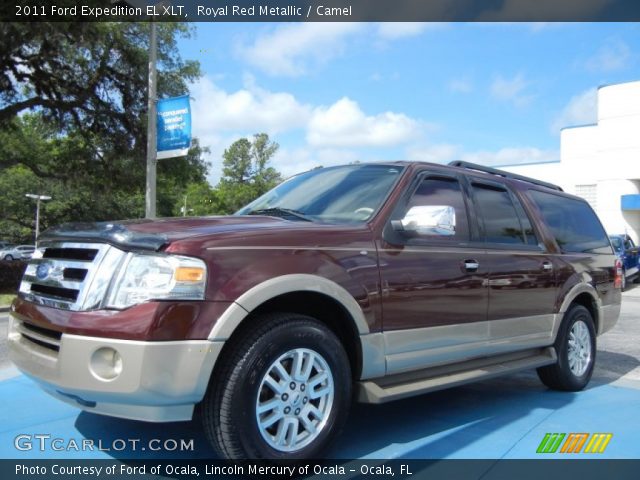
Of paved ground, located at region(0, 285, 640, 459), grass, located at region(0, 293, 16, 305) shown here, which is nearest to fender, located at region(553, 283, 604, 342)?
paved ground, located at region(0, 285, 640, 459)

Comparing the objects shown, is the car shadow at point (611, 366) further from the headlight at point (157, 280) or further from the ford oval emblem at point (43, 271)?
the ford oval emblem at point (43, 271)

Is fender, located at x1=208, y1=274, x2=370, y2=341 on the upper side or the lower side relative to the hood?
lower

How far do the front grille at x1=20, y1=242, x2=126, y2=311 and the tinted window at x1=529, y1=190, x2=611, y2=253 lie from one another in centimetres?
397

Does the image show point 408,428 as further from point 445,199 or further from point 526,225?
point 526,225

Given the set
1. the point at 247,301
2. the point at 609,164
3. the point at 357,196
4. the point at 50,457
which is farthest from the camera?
the point at 609,164

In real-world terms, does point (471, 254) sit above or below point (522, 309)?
above

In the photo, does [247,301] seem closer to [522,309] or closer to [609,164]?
[522,309]

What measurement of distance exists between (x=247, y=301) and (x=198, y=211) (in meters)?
84.8

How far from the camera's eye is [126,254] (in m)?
3.01

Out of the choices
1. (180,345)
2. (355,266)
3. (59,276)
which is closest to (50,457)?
(59,276)

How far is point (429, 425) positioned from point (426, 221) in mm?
1526

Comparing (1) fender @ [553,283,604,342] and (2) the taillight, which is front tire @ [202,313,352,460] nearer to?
(1) fender @ [553,283,604,342]

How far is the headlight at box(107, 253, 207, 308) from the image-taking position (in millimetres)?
2900

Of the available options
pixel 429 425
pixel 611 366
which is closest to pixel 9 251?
pixel 611 366
